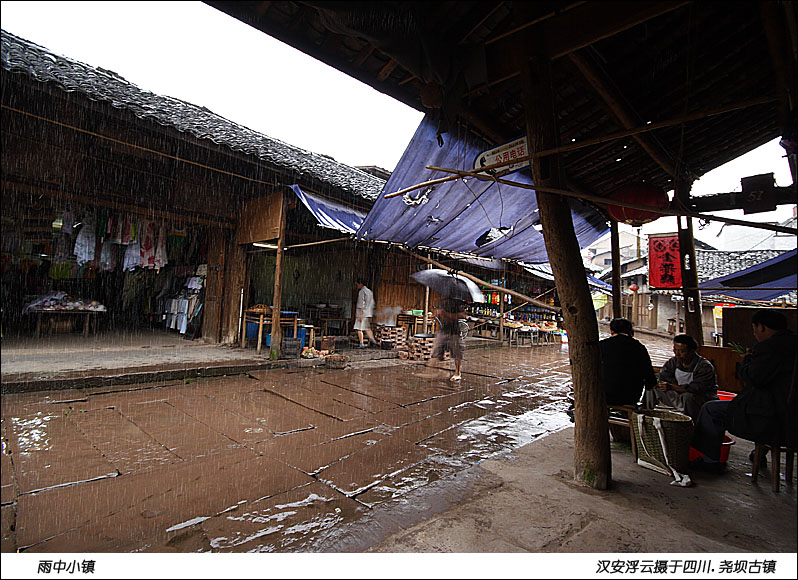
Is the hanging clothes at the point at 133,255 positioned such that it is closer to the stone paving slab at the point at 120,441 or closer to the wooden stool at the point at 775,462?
the stone paving slab at the point at 120,441

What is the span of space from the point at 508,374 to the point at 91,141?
380 inches

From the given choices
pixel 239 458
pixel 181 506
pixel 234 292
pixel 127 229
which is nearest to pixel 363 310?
pixel 234 292

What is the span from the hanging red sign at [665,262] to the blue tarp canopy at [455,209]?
1.16 metres

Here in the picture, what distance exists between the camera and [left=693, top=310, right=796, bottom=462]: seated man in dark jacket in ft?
9.93

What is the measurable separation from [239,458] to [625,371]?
4.09m

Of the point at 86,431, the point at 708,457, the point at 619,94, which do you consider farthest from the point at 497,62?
the point at 86,431

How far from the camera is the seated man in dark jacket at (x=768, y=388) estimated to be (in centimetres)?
303

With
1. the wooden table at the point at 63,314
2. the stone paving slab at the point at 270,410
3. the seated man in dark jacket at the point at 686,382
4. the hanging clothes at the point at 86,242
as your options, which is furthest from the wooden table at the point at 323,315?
the seated man in dark jacket at the point at 686,382

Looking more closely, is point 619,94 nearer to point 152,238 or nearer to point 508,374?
point 508,374

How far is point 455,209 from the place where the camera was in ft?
22.2

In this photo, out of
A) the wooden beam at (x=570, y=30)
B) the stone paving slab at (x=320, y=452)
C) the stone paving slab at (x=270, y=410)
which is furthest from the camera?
the stone paving slab at (x=270, y=410)

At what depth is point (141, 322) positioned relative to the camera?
12367 millimetres

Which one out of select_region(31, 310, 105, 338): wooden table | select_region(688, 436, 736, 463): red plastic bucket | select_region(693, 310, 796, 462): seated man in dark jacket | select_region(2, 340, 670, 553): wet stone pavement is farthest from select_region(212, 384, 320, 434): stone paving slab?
select_region(31, 310, 105, 338): wooden table

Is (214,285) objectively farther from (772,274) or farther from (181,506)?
(772,274)
